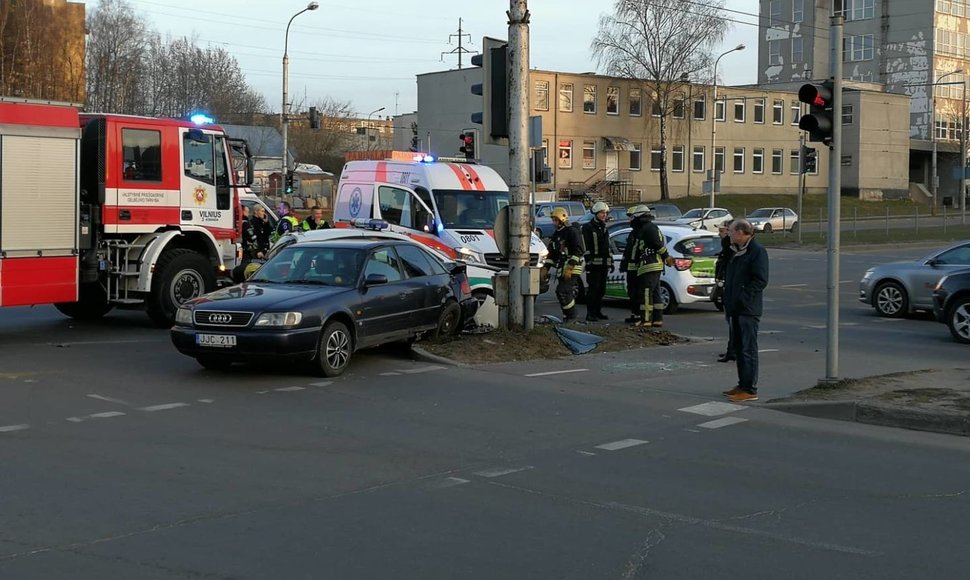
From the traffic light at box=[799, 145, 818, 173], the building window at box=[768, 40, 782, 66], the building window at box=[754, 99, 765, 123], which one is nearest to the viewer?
the traffic light at box=[799, 145, 818, 173]

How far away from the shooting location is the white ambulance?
1850 cm

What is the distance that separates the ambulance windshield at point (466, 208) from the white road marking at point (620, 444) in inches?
402

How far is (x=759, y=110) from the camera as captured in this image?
7744 centimetres

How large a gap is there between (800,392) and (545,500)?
4.89 metres

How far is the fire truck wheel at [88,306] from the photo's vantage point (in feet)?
54.0

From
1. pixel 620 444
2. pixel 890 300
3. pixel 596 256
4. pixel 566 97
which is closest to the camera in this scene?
pixel 620 444

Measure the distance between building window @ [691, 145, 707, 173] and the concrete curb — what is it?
66.6 m

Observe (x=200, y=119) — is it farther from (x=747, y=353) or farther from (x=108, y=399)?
(x=747, y=353)

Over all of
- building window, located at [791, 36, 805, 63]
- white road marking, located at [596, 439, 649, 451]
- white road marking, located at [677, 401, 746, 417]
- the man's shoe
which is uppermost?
building window, located at [791, 36, 805, 63]

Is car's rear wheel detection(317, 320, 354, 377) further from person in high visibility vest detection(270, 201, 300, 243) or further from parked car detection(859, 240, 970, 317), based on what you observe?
parked car detection(859, 240, 970, 317)

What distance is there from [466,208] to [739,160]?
61.8 meters

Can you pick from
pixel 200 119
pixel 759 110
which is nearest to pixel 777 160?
pixel 759 110

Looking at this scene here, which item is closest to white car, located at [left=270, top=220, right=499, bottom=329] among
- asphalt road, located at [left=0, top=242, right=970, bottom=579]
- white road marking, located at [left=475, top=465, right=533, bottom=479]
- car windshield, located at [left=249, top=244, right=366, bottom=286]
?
car windshield, located at [left=249, top=244, right=366, bottom=286]

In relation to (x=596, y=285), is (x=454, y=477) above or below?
below
